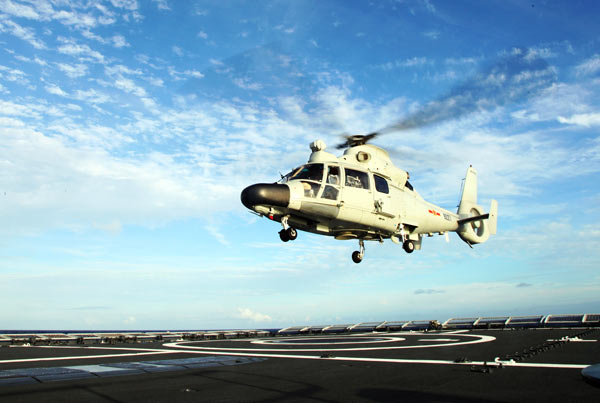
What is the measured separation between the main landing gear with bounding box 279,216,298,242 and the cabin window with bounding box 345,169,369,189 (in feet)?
11.7

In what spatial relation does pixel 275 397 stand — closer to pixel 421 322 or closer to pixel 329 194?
pixel 329 194

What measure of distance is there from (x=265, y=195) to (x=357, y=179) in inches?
219

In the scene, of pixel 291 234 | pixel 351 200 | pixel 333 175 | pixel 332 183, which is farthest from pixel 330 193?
pixel 291 234

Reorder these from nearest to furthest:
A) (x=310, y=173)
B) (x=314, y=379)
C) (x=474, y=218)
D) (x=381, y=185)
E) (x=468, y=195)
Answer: (x=314, y=379) → (x=310, y=173) → (x=381, y=185) → (x=474, y=218) → (x=468, y=195)

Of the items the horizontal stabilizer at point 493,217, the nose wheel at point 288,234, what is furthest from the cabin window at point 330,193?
the horizontal stabilizer at point 493,217

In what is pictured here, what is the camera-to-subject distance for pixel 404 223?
25000mm

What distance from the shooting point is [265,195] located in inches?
748

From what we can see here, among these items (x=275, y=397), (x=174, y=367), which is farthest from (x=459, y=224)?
(x=275, y=397)

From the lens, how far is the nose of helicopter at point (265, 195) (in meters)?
19.0

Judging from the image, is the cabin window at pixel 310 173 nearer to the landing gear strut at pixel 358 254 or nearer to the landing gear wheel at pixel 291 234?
the landing gear wheel at pixel 291 234

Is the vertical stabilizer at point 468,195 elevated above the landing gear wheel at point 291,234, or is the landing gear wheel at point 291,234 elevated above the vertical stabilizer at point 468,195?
the vertical stabilizer at point 468,195

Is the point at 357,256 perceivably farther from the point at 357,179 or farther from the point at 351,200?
the point at 357,179

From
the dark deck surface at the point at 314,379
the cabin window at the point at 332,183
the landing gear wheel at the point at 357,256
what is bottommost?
the dark deck surface at the point at 314,379

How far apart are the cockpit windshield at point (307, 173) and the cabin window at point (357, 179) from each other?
1.62 meters
